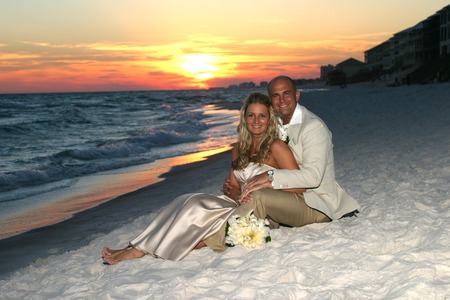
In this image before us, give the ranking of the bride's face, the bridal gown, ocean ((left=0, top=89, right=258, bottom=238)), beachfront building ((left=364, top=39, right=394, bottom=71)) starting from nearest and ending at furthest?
the bridal gown < the bride's face < ocean ((left=0, top=89, right=258, bottom=238)) < beachfront building ((left=364, top=39, right=394, bottom=71))

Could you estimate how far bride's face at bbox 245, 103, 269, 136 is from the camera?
5.42 meters

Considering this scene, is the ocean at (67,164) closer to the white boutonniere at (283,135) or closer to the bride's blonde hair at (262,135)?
the bride's blonde hair at (262,135)

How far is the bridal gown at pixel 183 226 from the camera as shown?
532cm

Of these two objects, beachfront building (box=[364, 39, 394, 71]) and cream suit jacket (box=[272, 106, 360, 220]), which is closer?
cream suit jacket (box=[272, 106, 360, 220])

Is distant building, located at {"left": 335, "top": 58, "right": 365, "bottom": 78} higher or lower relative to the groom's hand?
higher

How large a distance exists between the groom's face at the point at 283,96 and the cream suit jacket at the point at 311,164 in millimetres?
183

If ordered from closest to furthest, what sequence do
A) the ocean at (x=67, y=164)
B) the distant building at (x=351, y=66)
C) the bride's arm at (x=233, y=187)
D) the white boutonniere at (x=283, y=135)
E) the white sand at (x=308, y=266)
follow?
the white sand at (x=308, y=266), the white boutonniere at (x=283, y=135), the bride's arm at (x=233, y=187), the ocean at (x=67, y=164), the distant building at (x=351, y=66)

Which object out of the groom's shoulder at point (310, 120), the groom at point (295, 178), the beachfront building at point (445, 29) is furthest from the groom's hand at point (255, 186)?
the beachfront building at point (445, 29)

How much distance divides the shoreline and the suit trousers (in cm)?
194

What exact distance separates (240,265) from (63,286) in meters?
1.75

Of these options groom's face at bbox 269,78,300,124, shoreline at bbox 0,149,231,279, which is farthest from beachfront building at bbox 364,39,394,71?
groom's face at bbox 269,78,300,124

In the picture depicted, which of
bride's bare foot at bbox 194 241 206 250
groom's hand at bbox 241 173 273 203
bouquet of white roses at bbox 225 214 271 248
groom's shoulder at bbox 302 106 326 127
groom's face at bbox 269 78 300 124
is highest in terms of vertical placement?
groom's face at bbox 269 78 300 124

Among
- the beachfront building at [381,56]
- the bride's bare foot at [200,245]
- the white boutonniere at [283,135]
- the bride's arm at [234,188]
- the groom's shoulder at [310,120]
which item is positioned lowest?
the bride's bare foot at [200,245]

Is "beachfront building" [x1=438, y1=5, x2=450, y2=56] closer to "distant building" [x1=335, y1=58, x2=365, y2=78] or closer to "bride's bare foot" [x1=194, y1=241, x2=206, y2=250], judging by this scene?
"distant building" [x1=335, y1=58, x2=365, y2=78]
